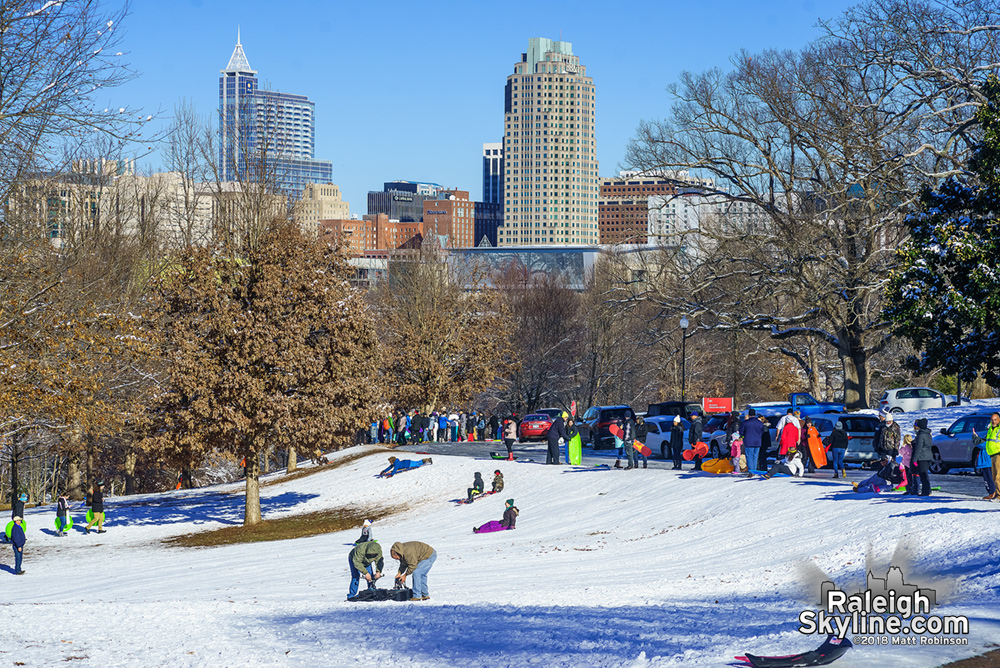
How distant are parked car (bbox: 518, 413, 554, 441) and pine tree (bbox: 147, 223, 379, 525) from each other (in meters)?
16.4

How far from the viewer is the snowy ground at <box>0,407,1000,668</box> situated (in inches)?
508

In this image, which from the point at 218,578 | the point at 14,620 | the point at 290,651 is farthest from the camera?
the point at 218,578

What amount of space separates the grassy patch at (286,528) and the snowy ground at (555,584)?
145 centimetres

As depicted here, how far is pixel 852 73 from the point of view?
4006 centimetres

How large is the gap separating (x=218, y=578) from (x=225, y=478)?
173 feet

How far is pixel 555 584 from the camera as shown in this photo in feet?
60.2

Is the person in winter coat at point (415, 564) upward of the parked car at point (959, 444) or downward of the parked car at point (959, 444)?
downward

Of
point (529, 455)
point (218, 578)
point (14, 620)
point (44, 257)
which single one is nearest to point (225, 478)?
point (529, 455)

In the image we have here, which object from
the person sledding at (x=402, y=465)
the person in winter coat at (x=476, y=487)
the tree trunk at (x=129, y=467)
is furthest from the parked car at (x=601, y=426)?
the tree trunk at (x=129, y=467)

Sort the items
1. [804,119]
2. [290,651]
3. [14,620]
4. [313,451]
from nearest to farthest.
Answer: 1. [290,651]
2. [14,620]
3. [313,451]
4. [804,119]

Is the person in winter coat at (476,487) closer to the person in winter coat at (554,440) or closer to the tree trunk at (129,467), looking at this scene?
→ the person in winter coat at (554,440)

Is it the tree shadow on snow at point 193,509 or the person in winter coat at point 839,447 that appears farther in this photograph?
the tree shadow on snow at point 193,509

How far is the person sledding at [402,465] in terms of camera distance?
41000 millimetres

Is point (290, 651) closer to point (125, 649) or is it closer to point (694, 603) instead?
point (125, 649)
